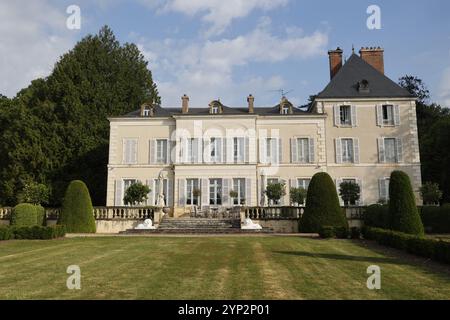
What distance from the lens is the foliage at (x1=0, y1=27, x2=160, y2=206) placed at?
1069 inches

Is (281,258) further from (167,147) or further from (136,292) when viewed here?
(167,147)

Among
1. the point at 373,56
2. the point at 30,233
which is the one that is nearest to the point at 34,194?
the point at 30,233

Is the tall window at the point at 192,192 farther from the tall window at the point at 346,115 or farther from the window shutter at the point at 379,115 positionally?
the window shutter at the point at 379,115

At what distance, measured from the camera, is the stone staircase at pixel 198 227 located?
1788 centimetres

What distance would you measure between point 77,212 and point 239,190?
373 inches

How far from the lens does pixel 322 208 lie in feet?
54.8

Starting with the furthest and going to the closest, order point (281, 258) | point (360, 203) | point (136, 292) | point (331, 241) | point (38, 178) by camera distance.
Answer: point (38, 178)
point (360, 203)
point (331, 241)
point (281, 258)
point (136, 292)

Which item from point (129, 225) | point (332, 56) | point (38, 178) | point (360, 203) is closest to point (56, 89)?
point (38, 178)

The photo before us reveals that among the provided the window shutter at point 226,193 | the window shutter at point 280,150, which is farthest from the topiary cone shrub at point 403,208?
the window shutter at point 226,193

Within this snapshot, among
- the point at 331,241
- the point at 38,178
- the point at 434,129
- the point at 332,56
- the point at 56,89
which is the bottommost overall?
the point at 331,241

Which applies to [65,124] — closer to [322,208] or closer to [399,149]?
[322,208]

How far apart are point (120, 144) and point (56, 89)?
Result: 7406 millimetres

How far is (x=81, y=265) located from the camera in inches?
328

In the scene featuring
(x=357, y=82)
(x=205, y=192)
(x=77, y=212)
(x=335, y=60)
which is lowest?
(x=77, y=212)
